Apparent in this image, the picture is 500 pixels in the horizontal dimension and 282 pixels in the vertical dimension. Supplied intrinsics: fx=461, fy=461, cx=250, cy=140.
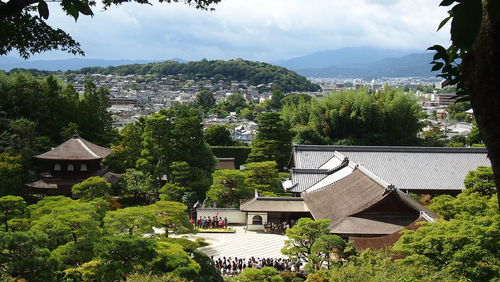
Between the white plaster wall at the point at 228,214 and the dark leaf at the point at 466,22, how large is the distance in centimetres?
1925

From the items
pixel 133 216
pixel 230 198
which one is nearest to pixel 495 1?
pixel 133 216

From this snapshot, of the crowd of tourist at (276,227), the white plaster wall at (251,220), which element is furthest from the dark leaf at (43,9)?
the white plaster wall at (251,220)

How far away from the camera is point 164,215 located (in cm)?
1416

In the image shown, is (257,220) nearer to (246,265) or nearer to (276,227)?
(276,227)

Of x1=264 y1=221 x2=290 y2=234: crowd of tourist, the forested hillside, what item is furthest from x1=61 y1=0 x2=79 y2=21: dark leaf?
the forested hillside

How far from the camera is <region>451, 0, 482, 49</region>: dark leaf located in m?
1.00

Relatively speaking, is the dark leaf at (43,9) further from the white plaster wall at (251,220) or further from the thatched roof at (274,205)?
the white plaster wall at (251,220)

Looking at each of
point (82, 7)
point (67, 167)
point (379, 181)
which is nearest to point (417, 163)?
point (379, 181)

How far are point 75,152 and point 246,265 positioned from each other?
1116cm

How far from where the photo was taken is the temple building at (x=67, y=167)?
2133cm

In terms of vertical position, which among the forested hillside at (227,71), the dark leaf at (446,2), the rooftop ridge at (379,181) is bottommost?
the rooftop ridge at (379,181)

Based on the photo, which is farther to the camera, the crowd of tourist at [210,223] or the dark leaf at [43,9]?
the crowd of tourist at [210,223]

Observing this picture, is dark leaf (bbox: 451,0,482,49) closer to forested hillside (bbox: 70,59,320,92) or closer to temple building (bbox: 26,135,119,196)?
temple building (bbox: 26,135,119,196)

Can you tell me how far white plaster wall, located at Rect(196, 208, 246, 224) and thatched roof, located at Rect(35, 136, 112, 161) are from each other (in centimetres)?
597
